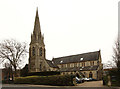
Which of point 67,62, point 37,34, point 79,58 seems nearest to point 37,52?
point 37,34

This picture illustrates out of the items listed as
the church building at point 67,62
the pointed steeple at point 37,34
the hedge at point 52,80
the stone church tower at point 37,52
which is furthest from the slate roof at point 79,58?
the hedge at point 52,80

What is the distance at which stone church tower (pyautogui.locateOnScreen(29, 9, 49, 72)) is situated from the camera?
168 ft

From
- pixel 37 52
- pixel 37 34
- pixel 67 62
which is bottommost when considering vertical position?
pixel 67 62

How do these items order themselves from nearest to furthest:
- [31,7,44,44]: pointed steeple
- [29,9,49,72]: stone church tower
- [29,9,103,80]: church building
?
1. [29,9,103,80]: church building
2. [29,9,49,72]: stone church tower
3. [31,7,44,44]: pointed steeple

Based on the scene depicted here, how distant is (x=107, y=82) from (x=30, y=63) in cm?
3569

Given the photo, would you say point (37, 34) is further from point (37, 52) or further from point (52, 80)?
point (52, 80)

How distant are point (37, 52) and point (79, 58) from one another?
1798 cm

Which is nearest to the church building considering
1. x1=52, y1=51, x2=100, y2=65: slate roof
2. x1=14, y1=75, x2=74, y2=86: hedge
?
x1=52, y1=51, x2=100, y2=65: slate roof

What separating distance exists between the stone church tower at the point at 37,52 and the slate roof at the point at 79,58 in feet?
34.1

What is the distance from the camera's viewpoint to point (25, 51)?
39.4 metres

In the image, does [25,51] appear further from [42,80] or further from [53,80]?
[53,80]

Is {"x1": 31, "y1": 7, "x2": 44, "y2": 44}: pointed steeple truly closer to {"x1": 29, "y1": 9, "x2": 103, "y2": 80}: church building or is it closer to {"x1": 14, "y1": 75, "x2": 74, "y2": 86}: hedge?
{"x1": 29, "y1": 9, "x2": 103, "y2": 80}: church building

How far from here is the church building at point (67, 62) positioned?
49500 mm

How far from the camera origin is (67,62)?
59.2 metres
